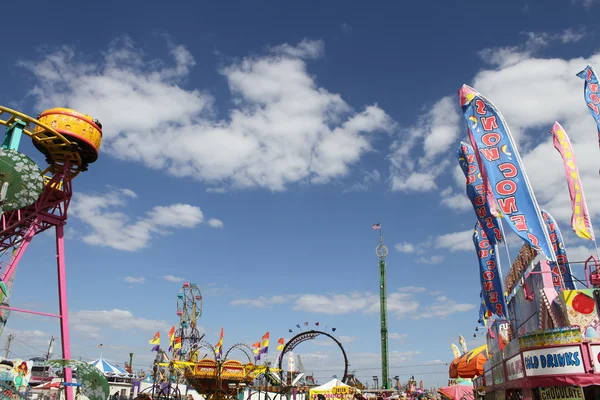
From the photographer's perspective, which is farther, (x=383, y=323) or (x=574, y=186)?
(x=383, y=323)

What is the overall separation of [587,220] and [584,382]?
229 inches

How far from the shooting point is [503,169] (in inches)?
529

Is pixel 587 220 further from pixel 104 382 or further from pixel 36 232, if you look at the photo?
pixel 36 232

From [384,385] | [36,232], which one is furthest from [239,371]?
[384,385]

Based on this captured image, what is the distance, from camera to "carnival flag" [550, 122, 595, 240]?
13492 millimetres

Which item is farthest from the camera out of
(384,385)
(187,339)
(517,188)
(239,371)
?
(384,385)

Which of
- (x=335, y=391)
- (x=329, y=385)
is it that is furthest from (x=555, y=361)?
(x=329, y=385)

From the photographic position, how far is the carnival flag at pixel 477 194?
16.6 metres

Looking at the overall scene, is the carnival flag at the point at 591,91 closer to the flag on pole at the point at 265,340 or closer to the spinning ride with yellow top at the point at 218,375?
the spinning ride with yellow top at the point at 218,375

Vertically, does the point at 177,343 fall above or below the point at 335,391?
above

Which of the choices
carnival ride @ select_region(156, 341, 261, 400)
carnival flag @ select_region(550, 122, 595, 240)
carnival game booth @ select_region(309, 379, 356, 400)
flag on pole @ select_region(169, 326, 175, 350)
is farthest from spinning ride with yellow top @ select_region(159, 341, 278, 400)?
flag on pole @ select_region(169, 326, 175, 350)

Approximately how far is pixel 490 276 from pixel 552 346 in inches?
295

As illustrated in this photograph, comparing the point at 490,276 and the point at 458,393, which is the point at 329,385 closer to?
the point at 458,393

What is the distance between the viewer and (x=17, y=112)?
17.9 meters
